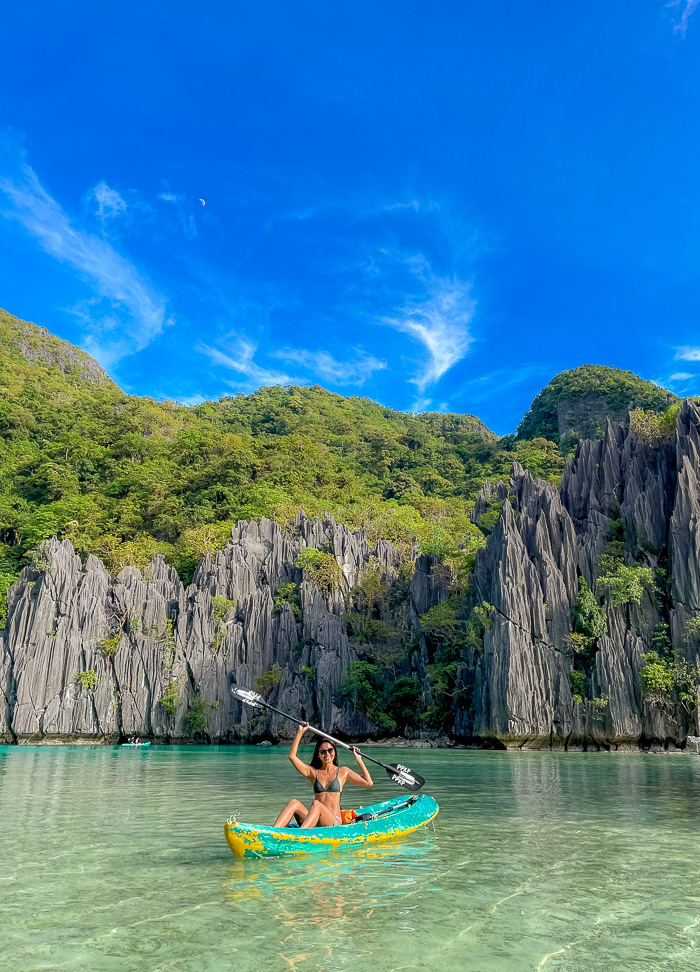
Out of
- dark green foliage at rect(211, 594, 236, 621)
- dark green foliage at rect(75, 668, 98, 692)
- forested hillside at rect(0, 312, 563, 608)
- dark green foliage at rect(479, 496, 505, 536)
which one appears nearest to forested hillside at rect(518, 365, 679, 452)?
forested hillside at rect(0, 312, 563, 608)

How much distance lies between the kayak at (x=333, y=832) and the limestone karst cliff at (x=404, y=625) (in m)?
27.4

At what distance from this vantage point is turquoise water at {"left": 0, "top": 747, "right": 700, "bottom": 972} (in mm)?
5855

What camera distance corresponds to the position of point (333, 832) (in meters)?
9.73

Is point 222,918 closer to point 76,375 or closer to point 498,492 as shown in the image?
point 498,492

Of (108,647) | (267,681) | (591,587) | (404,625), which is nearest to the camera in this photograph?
(591,587)

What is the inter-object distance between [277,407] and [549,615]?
232 feet

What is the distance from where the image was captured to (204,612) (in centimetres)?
5250

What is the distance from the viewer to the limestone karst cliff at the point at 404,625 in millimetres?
36938

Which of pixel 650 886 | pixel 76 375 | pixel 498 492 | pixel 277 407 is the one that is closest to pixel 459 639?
pixel 498 492

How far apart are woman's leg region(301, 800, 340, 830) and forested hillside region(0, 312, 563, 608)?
4014cm

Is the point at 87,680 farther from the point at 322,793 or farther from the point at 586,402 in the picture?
the point at 586,402

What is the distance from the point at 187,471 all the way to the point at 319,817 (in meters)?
65.9

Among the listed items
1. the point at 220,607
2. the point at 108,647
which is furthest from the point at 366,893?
the point at 108,647

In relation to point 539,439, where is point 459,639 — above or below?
below
